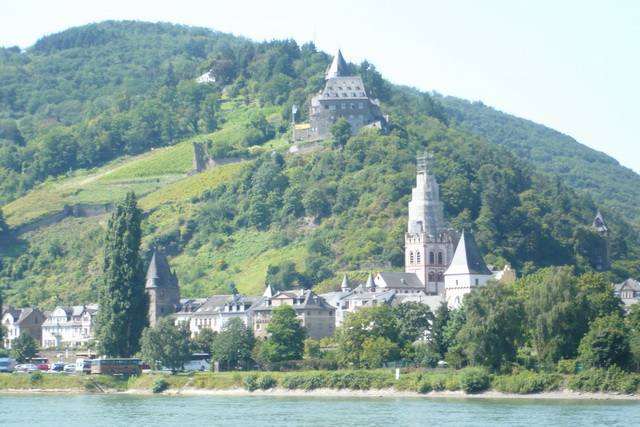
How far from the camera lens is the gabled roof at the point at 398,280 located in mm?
135000

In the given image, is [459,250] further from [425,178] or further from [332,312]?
[425,178]

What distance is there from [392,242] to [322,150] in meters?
36.5

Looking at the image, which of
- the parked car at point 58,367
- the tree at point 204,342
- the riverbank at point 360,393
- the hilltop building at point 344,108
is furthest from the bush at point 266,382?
the hilltop building at point 344,108

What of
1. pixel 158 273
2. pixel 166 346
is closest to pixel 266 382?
pixel 166 346

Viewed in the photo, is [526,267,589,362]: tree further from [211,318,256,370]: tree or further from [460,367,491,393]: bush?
[211,318,256,370]: tree

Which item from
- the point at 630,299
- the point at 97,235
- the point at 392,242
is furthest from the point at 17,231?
the point at 630,299

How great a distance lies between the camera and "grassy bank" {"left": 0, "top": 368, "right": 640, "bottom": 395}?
84250mm

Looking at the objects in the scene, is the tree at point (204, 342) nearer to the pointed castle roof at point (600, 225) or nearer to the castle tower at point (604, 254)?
the castle tower at point (604, 254)

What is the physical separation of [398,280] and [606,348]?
174 ft

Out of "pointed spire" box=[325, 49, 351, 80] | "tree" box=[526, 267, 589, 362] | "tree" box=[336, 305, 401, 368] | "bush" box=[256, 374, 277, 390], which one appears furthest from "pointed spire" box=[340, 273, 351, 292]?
"pointed spire" box=[325, 49, 351, 80]

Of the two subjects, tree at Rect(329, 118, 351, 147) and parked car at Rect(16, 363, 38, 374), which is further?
tree at Rect(329, 118, 351, 147)

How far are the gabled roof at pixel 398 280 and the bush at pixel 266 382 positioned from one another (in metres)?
38.3

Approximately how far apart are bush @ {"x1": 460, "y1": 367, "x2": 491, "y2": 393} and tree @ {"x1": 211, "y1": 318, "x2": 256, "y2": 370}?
22697 mm

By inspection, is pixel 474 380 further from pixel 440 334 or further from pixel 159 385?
pixel 159 385
